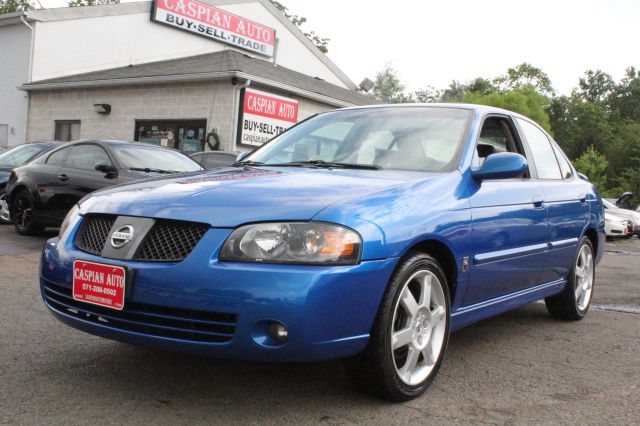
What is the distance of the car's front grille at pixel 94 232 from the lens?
3.01m

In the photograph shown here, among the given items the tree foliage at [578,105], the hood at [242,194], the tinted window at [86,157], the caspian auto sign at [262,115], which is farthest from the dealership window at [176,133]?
the tree foliage at [578,105]

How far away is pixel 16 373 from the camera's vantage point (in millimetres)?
3201

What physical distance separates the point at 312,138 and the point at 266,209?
1.58 meters

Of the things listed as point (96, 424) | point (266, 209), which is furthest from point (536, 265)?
point (96, 424)

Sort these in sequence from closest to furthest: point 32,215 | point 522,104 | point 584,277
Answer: point 584,277 → point 32,215 → point 522,104

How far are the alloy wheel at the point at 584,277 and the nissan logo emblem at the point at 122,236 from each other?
3.65 m

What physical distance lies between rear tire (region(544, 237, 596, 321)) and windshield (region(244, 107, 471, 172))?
1.85m

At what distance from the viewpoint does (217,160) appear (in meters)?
12.7

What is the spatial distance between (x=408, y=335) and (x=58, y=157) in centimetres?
729

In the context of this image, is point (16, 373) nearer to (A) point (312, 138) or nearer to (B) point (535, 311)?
(A) point (312, 138)

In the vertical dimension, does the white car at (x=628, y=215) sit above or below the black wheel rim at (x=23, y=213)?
above

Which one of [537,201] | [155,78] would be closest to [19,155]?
[155,78]

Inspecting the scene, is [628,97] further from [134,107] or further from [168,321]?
[168,321]

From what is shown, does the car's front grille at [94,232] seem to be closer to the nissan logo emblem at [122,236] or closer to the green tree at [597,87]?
the nissan logo emblem at [122,236]
